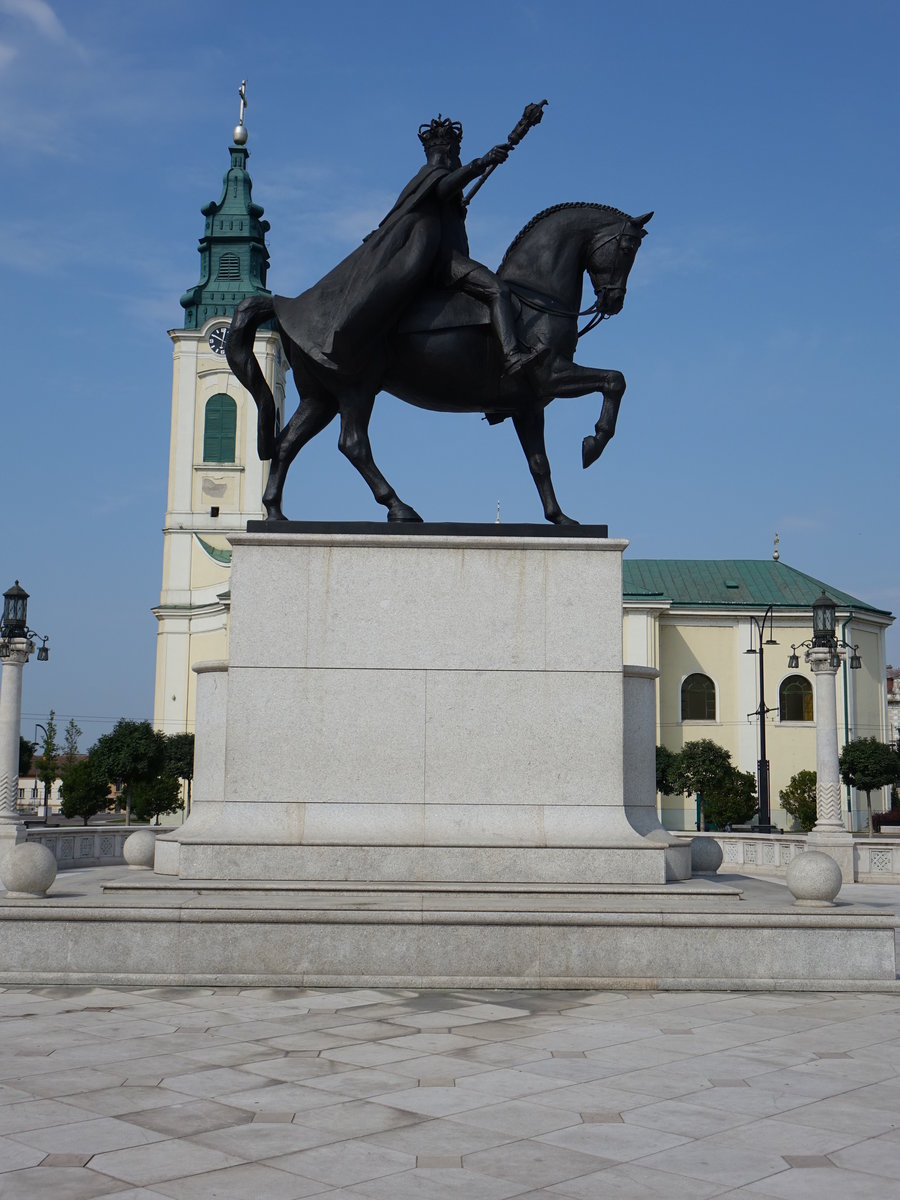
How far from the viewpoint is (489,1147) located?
5328 mm

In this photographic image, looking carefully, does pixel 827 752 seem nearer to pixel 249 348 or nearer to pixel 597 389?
pixel 597 389

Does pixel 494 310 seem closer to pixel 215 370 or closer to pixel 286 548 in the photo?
pixel 286 548

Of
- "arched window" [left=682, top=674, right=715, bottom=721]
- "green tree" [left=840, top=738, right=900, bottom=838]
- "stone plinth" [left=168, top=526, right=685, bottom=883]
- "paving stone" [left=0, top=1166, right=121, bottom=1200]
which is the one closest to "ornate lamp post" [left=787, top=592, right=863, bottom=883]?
"stone plinth" [left=168, top=526, right=685, bottom=883]

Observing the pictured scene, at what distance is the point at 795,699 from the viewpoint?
217 ft

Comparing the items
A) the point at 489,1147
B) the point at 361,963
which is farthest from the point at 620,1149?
the point at 361,963

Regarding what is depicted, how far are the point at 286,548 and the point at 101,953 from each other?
381cm

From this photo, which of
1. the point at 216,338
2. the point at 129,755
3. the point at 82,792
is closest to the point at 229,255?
the point at 216,338

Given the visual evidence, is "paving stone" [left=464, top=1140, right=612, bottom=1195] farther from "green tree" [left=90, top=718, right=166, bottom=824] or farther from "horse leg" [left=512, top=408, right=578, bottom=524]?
"green tree" [left=90, top=718, right=166, bottom=824]

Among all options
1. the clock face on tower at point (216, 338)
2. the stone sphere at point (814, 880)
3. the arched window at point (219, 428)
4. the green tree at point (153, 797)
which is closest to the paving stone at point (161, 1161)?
the stone sphere at point (814, 880)

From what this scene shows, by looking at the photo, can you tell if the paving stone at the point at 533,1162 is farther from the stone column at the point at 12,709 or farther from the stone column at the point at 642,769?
the stone column at the point at 12,709

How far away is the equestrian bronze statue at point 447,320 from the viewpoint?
1124 centimetres

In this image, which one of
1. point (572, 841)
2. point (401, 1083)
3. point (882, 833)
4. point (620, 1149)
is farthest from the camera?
point (882, 833)

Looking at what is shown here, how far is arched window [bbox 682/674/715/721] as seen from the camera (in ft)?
218

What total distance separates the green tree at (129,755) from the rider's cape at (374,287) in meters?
43.4
